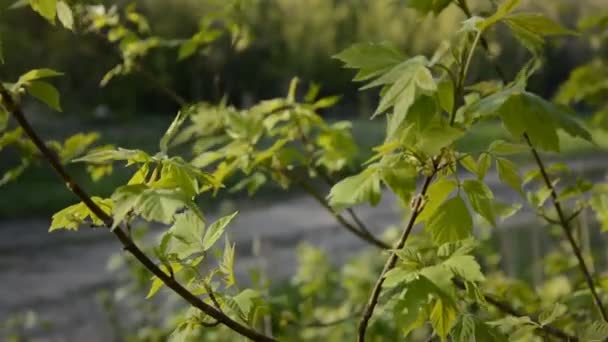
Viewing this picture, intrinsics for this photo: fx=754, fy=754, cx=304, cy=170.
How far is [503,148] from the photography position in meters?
0.75

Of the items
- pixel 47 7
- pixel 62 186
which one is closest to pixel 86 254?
pixel 62 186

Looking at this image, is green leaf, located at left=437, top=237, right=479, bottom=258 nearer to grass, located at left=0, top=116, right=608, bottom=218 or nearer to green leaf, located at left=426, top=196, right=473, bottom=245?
green leaf, located at left=426, top=196, right=473, bottom=245

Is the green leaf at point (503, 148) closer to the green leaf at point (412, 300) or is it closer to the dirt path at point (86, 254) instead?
the green leaf at point (412, 300)

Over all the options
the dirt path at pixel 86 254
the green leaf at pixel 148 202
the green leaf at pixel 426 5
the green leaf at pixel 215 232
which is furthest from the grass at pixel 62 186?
the green leaf at pixel 148 202

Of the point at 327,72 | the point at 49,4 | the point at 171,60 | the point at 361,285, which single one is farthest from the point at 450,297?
the point at 327,72

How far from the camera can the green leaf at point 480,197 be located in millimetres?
743

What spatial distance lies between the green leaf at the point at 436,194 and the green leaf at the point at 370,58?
13 cm

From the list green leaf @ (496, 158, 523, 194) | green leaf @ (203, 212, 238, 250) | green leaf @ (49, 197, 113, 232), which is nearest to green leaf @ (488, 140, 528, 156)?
green leaf @ (496, 158, 523, 194)

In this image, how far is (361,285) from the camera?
240 centimetres

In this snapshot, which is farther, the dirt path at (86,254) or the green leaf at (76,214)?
the dirt path at (86,254)

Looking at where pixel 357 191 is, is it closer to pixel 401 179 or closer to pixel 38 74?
pixel 401 179

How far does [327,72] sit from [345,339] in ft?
46.3

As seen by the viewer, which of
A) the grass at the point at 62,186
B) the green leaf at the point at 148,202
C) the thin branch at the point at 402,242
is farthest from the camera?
the grass at the point at 62,186

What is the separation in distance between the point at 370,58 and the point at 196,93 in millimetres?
12256
